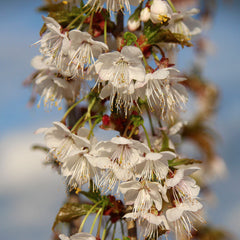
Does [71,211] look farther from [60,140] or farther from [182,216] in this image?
[182,216]

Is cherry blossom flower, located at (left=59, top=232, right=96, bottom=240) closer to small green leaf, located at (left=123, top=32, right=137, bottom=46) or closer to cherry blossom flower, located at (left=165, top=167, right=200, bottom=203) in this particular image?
cherry blossom flower, located at (left=165, top=167, right=200, bottom=203)

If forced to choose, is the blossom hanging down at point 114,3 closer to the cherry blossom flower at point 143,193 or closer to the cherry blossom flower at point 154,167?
the cherry blossom flower at point 154,167

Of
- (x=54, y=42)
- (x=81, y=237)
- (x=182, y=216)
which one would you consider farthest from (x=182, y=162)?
(x=54, y=42)

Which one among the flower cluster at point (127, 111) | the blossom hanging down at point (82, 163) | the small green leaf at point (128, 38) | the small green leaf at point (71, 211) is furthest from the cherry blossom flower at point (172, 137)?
the small green leaf at point (128, 38)

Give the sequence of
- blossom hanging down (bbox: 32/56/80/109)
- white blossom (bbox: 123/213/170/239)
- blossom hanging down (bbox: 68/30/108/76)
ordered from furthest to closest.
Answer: blossom hanging down (bbox: 32/56/80/109), blossom hanging down (bbox: 68/30/108/76), white blossom (bbox: 123/213/170/239)

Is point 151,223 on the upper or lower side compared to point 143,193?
lower

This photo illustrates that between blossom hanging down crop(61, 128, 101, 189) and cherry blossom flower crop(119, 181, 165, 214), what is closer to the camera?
cherry blossom flower crop(119, 181, 165, 214)

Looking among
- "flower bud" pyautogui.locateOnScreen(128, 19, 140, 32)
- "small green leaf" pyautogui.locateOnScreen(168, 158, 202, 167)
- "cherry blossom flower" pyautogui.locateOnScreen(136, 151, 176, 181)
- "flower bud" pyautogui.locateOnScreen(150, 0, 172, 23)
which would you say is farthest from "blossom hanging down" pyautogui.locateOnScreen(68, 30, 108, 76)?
"small green leaf" pyautogui.locateOnScreen(168, 158, 202, 167)
